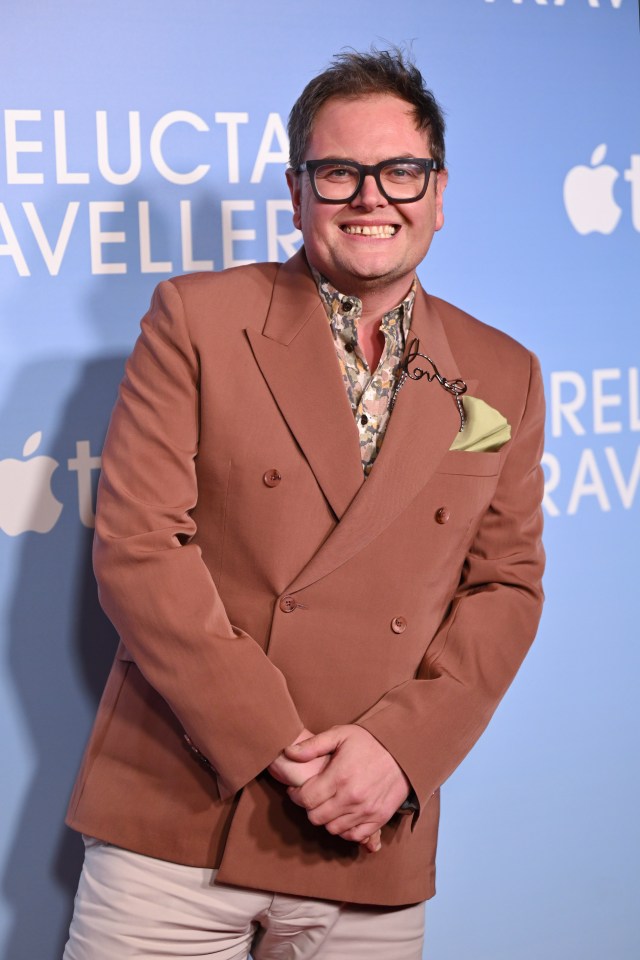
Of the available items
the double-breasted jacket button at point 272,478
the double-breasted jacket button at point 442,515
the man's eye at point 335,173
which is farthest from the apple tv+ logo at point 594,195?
the double-breasted jacket button at point 272,478

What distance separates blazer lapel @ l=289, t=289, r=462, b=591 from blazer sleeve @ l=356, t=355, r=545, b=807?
0.14m

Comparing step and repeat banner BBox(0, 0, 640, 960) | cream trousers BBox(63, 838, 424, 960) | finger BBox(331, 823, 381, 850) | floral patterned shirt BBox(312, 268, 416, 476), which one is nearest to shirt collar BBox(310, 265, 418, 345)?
floral patterned shirt BBox(312, 268, 416, 476)

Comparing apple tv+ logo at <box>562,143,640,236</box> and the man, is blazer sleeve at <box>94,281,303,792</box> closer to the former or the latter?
the man

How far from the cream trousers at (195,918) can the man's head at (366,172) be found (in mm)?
828

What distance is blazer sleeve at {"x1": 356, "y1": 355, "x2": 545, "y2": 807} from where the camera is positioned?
1590mm

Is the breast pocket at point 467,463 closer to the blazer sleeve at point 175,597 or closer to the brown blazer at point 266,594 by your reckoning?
the brown blazer at point 266,594

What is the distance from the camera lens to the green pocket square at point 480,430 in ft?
5.55

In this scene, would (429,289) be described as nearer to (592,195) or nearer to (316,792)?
(592,195)

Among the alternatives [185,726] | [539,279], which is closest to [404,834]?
[185,726]

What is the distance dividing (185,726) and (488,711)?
435 millimetres

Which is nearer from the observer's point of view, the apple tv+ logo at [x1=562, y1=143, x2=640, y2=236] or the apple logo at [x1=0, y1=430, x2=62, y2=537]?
the apple logo at [x1=0, y1=430, x2=62, y2=537]

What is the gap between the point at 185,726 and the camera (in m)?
1.53

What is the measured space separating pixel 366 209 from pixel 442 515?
0.42 metres

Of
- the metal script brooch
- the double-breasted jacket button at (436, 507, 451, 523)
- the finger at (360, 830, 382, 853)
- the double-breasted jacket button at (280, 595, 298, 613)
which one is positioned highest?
the metal script brooch
